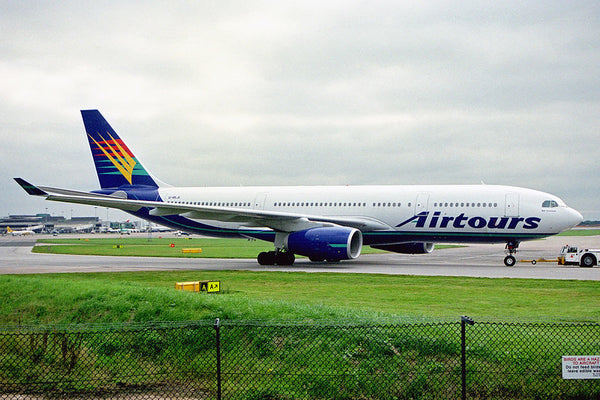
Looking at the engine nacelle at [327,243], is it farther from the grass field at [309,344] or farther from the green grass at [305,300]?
the grass field at [309,344]

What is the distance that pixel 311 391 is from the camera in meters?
9.30

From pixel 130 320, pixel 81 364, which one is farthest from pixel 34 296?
pixel 81 364

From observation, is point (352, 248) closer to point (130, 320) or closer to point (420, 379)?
point (130, 320)

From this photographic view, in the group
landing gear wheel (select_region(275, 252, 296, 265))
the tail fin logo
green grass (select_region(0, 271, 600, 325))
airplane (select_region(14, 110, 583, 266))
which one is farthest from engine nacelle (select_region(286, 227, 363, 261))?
the tail fin logo

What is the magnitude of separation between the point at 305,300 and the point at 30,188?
18077 millimetres

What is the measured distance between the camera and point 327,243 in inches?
1208

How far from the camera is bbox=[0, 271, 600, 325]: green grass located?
44.3ft

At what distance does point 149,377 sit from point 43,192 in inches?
880

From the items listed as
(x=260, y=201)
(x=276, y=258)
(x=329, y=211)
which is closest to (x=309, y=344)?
(x=276, y=258)

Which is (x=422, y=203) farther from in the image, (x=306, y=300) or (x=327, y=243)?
(x=306, y=300)

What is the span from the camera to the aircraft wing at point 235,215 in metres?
31.8

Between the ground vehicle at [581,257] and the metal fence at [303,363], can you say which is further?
the ground vehicle at [581,257]

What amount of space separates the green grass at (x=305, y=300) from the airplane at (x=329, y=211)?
7.80 m

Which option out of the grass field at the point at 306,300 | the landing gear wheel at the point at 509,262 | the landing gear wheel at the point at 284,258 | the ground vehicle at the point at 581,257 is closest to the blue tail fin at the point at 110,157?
the landing gear wheel at the point at 284,258
